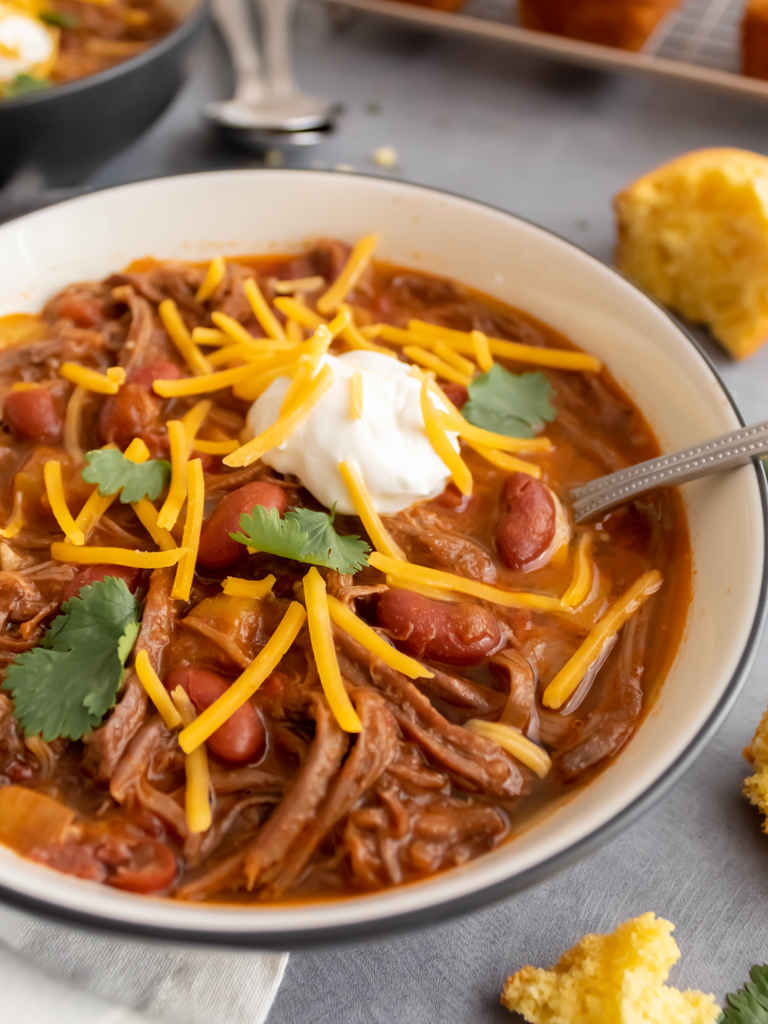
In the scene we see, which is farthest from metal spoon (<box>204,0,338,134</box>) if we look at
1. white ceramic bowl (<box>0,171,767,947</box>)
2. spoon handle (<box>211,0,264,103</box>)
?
white ceramic bowl (<box>0,171,767,947</box>)

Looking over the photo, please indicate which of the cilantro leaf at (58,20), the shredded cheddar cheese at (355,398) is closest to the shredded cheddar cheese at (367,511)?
the shredded cheddar cheese at (355,398)

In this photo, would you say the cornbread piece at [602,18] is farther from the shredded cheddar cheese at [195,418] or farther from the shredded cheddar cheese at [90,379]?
the shredded cheddar cheese at [90,379]

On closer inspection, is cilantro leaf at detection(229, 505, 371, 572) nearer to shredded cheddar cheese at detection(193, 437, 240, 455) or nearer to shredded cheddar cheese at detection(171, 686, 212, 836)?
shredded cheddar cheese at detection(193, 437, 240, 455)

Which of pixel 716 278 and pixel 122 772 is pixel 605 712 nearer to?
pixel 122 772

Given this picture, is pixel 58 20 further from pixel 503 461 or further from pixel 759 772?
pixel 759 772

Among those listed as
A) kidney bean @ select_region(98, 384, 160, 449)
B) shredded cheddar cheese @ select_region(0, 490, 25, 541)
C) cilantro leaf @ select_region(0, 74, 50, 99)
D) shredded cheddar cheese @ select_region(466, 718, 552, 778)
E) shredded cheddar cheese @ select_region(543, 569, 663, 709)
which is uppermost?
cilantro leaf @ select_region(0, 74, 50, 99)

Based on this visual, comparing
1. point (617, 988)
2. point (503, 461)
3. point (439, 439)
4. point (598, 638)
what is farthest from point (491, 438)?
point (617, 988)
